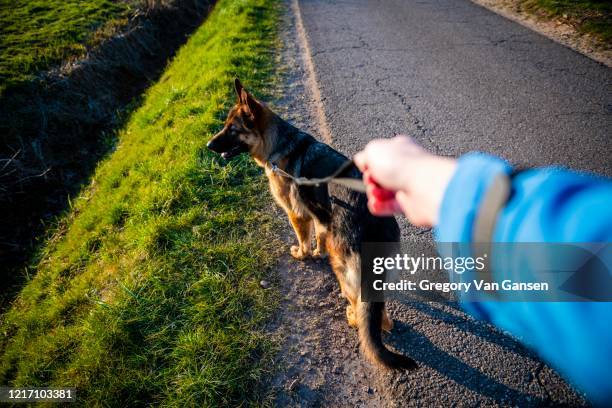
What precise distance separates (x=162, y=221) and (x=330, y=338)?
227 cm

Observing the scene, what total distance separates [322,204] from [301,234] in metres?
0.54

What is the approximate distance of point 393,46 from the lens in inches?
289

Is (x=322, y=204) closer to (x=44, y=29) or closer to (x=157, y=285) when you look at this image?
(x=157, y=285)

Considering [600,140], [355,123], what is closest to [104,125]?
[355,123]

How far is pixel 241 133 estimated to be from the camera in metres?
3.32

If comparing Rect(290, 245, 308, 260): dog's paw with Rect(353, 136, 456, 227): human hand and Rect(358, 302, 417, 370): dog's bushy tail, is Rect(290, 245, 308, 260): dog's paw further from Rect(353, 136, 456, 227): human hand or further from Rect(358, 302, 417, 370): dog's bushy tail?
Rect(353, 136, 456, 227): human hand

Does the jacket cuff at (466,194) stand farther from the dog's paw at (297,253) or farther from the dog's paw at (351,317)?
the dog's paw at (297,253)

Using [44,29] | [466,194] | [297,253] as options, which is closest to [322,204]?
[297,253]

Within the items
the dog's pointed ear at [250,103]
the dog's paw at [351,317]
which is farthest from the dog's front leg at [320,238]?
the dog's pointed ear at [250,103]

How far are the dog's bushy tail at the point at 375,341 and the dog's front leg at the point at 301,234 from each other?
3.50ft

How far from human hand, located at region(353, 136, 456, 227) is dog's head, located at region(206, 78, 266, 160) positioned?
2.14 meters

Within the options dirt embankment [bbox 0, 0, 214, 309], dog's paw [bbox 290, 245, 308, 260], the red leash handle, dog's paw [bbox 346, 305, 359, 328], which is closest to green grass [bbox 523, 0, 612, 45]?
dog's paw [bbox 290, 245, 308, 260]

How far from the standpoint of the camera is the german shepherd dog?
6.95 feet

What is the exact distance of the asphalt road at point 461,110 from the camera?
2.25 meters
